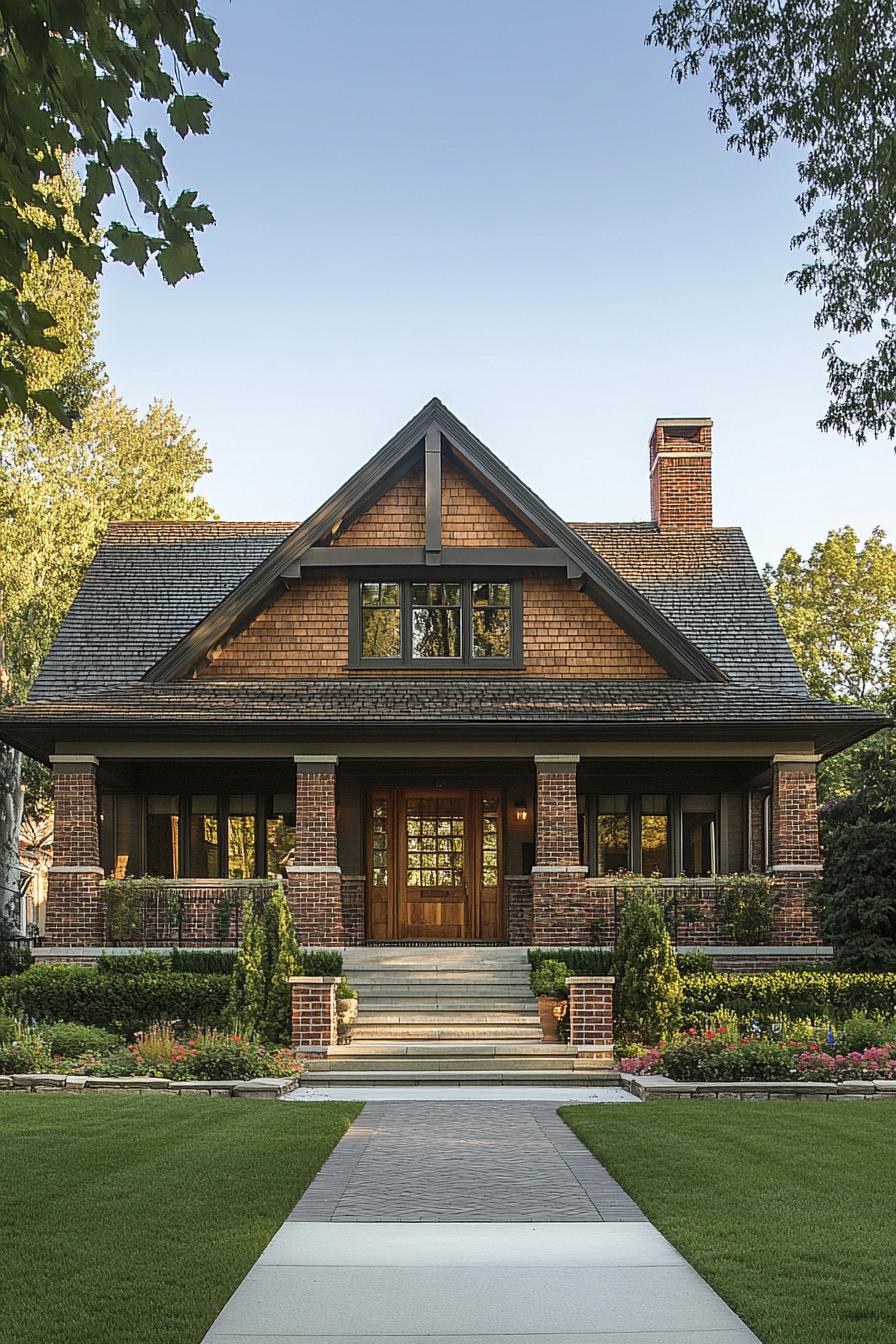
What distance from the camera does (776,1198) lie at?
878 cm

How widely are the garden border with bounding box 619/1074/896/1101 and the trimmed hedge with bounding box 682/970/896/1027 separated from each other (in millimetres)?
3447

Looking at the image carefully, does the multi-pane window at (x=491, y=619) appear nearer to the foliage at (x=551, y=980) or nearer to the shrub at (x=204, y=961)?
the foliage at (x=551, y=980)

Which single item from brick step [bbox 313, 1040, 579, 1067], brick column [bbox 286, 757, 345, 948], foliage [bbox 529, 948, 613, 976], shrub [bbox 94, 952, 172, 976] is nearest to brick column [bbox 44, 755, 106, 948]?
shrub [bbox 94, 952, 172, 976]

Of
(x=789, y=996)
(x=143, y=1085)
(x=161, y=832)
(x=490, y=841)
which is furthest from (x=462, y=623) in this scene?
(x=143, y=1085)

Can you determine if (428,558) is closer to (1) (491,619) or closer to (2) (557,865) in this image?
(1) (491,619)

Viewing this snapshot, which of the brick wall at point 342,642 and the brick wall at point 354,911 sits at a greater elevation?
the brick wall at point 342,642

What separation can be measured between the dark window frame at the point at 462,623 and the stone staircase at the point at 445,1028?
468 centimetres

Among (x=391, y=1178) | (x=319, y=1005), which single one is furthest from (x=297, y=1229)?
(x=319, y=1005)

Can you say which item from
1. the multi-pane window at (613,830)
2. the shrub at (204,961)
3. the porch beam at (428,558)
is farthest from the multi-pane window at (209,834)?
the multi-pane window at (613,830)

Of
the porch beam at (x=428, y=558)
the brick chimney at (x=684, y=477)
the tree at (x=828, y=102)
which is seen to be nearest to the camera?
the tree at (x=828, y=102)

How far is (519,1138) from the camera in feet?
39.4

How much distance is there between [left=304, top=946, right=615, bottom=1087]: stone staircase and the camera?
16578mm

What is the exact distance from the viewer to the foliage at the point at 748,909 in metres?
20.9

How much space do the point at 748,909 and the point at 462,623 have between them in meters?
6.30
